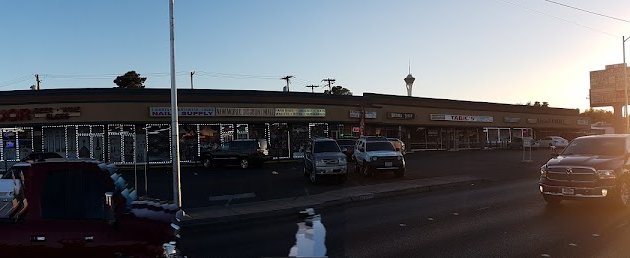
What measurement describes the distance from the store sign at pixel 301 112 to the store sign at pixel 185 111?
514cm

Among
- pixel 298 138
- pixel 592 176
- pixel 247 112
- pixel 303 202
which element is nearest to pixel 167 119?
pixel 247 112

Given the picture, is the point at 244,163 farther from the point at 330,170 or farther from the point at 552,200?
the point at 552,200

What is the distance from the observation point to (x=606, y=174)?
11594 mm

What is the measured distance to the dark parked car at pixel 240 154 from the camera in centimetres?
3075

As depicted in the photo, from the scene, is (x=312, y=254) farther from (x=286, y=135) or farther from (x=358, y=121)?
(x=358, y=121)

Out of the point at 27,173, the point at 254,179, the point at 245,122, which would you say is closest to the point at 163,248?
the point at 27,173

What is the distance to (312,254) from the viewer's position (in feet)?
8.49

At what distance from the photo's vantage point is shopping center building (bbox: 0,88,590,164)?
32406 mm

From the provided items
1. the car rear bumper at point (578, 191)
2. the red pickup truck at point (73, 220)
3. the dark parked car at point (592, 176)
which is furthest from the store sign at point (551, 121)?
the red pickup truck at point (73, 220)

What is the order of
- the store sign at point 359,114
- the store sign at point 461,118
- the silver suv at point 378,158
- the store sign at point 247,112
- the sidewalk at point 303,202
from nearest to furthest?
the sidewalk at point 303,202 → the silver suv at point 378,158 → the store sign at point 247,112 → the store sign at point 359,114 → the store sign at point 461,118

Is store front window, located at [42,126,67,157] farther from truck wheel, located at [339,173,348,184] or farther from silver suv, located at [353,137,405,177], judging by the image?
truck wheel, located at [339,173,348,184]

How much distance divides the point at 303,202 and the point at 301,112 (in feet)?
76.3

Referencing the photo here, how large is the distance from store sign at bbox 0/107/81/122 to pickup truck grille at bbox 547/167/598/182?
28.7 meters

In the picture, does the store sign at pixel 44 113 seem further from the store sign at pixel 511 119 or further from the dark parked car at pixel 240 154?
the store sign at pixel 511 119
